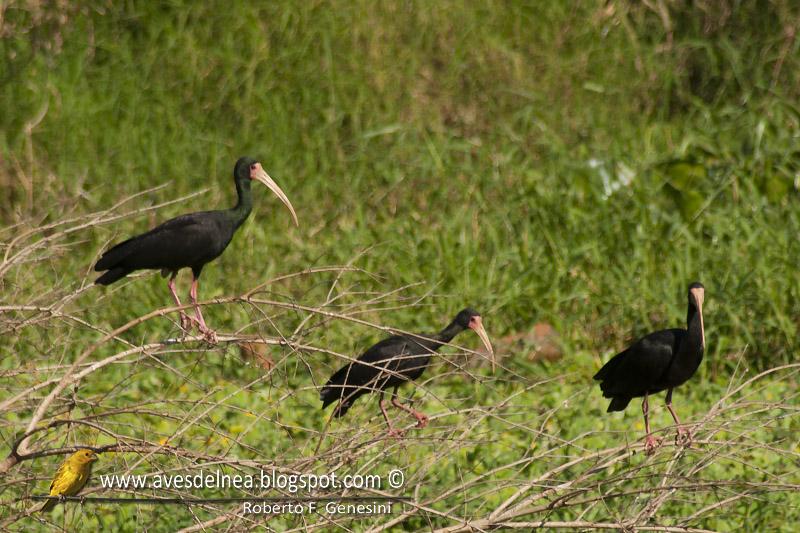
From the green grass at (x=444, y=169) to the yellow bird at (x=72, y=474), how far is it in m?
2.12

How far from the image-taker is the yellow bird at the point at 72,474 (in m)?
3.98

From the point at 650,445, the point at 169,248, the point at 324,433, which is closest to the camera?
the point at 324,433

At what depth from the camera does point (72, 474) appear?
402 centimetres

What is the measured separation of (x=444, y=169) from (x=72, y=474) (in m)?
5.54

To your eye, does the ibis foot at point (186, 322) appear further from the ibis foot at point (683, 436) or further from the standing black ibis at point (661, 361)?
the ibis foot at point (683, 436)

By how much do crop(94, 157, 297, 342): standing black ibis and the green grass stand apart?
1.14 m

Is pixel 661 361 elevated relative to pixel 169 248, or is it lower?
lower

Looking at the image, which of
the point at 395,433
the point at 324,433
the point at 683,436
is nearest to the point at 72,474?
the point at 324,433

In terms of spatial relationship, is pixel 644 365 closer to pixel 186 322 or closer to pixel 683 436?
pixel 683 436

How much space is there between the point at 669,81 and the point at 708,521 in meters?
5.19

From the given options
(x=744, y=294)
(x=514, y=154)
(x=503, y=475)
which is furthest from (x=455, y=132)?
(x=503, y=475)

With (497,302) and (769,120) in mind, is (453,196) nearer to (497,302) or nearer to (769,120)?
(497,302)

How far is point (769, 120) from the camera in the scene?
9.23 m

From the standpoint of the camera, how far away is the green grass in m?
7.56
